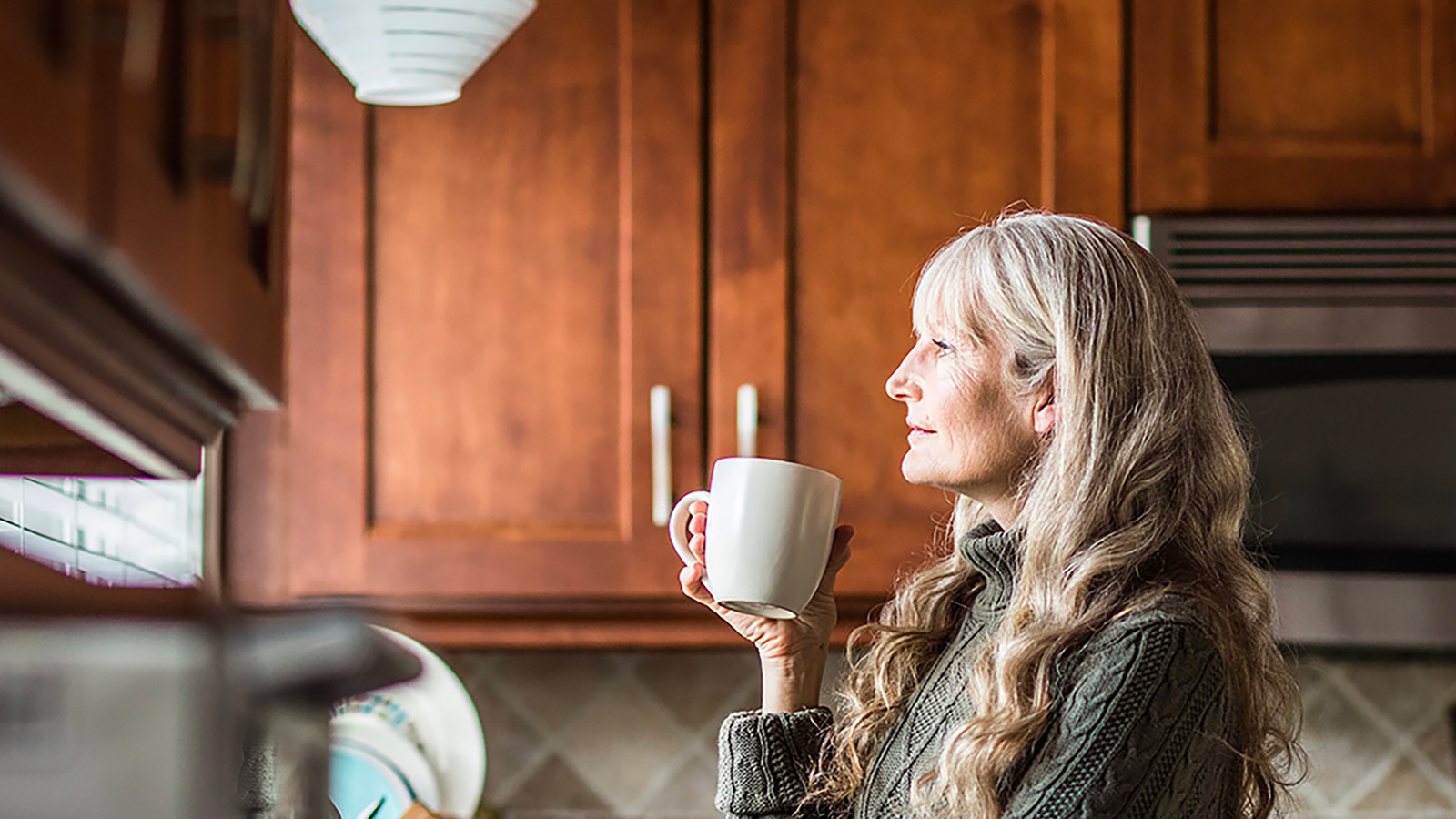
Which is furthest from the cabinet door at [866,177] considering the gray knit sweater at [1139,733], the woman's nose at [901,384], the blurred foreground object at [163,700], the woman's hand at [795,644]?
the blurred foreground object at [163,700]

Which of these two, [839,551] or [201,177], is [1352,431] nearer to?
[839,551]

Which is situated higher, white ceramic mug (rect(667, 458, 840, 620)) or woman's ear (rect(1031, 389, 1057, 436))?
woman's ear (rect(1031, 389, 1057, 436))

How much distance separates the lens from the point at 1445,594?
6.06ft

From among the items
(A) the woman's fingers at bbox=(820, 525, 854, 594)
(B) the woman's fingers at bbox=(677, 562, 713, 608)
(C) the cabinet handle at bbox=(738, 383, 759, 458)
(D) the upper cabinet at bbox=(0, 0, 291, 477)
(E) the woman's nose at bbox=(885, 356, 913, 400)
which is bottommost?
(B) the woman's fingers at bbox=(677, 562, 713, 608)

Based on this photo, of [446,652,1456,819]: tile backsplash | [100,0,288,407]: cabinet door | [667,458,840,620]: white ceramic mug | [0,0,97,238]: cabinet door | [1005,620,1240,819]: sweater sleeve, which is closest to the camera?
[0,0,97,238]: cabinet door

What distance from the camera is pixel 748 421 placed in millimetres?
1830

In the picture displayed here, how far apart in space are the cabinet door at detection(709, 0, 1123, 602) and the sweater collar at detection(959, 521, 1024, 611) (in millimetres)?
684

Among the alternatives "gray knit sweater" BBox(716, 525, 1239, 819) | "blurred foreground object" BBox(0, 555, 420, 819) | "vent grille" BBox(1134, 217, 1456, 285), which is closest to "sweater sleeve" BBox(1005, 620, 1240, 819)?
"gray knit sweater" BBox(716, 525, 1239, 819)

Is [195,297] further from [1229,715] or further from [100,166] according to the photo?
[1229,715]

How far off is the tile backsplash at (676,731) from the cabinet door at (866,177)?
1.63 feet

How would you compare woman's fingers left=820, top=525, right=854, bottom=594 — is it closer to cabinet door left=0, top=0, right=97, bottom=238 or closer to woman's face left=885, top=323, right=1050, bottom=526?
woman's face left=885, top=323, right=1050, bottom=526

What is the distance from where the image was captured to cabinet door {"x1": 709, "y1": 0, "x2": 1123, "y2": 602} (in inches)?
73.1

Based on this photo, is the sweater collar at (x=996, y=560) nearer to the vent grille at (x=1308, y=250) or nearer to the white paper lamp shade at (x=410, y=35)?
the white paper lamp shade at (x=410, y=35)

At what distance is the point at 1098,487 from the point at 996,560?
0.41 ft
